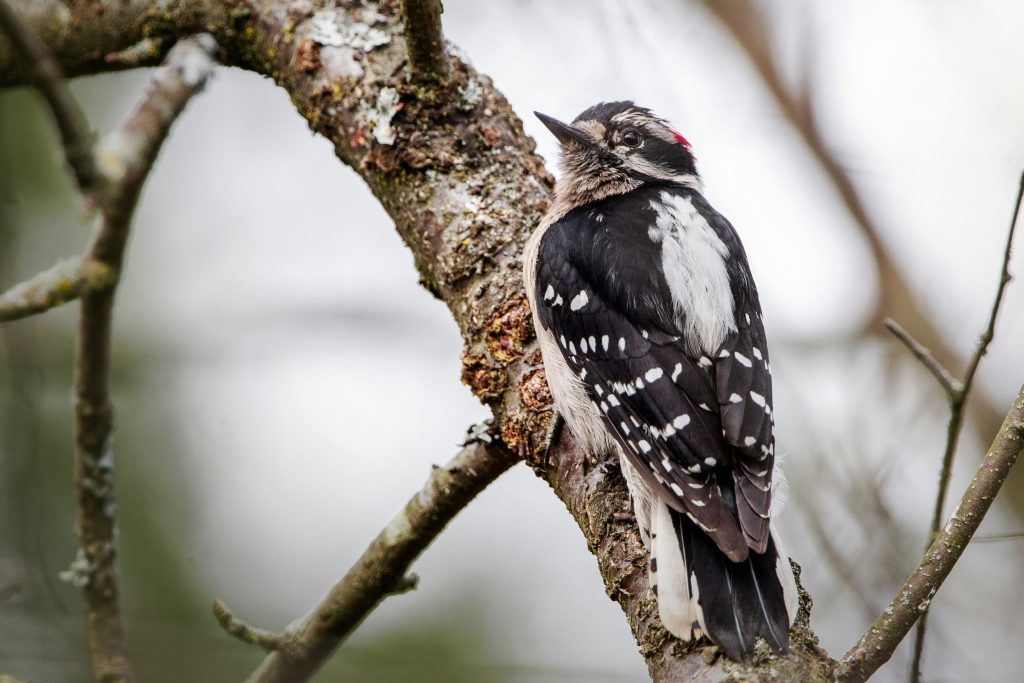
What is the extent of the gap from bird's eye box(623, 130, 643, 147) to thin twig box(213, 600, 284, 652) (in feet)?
7.70

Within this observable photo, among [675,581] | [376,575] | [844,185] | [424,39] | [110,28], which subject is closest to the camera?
[675,581]

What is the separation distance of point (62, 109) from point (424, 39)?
1543 millimetres

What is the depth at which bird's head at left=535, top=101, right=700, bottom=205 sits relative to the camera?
3668mm

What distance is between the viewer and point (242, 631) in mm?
2586

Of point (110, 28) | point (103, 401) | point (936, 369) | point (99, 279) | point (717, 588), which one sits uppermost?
point (110, 28)

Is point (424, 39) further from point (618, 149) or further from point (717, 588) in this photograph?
point (717, 588)

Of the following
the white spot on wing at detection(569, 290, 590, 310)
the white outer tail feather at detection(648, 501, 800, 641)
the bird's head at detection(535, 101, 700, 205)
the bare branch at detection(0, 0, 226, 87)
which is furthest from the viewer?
the bird's head at detection(535, 101, 700, 205)

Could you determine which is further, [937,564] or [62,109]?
[937,564]

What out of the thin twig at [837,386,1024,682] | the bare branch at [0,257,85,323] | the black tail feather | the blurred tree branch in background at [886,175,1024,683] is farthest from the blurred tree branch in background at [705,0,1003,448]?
the bare branch at [0,257,85,323]

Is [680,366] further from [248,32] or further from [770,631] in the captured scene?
[248,32]

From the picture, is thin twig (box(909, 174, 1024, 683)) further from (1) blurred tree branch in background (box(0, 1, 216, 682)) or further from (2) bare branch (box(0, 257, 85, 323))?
(2) bare branch (box(0, 257, 85, 323))

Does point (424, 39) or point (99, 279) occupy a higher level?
point (424, 39)

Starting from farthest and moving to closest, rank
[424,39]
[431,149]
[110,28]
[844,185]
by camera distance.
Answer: [844,185], [110,28], [431,149], [424,39]

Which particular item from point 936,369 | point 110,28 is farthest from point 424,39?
point 936,369
